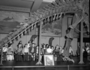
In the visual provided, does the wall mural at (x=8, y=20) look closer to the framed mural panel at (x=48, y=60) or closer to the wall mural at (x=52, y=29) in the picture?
the wall mural at (x=52, y=29)

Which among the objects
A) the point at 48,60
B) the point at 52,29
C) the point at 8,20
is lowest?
the point at 48,60

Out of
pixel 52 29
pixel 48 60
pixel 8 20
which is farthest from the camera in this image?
pixel 52 29

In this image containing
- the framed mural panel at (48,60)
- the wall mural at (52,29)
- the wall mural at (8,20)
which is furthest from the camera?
the wall mural at (52,29)

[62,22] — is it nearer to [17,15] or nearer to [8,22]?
[17,15]

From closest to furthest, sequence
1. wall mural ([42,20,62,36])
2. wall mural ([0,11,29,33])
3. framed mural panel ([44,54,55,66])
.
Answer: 1. framed mural panel ([44,54,55,66])
2. wall mural ([0,11,29,33])
3. wall mural ([42,20,62,36])

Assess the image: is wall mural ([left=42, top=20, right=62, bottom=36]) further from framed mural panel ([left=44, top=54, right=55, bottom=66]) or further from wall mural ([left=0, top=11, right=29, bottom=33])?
framed mural panel ([left=44, top=54, right=55, bottom=66])

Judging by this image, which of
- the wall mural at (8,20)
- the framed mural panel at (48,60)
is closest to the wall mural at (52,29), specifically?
the wall mural at (8,20)

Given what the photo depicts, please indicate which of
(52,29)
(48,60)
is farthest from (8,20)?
(48,60)

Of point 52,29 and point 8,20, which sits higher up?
point 8,20

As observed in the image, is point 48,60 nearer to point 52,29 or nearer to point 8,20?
point 52,29

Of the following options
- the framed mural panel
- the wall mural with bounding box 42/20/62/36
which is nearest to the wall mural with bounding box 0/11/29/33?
the wall mural with bounding box 42/20/62/36

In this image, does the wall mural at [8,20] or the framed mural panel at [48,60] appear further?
the wall mural at [8,20]

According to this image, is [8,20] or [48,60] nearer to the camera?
[48,60]

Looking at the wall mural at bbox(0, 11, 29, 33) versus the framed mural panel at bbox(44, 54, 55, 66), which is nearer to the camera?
the framed mural panel at bbox(44, 54, 55, 66)
